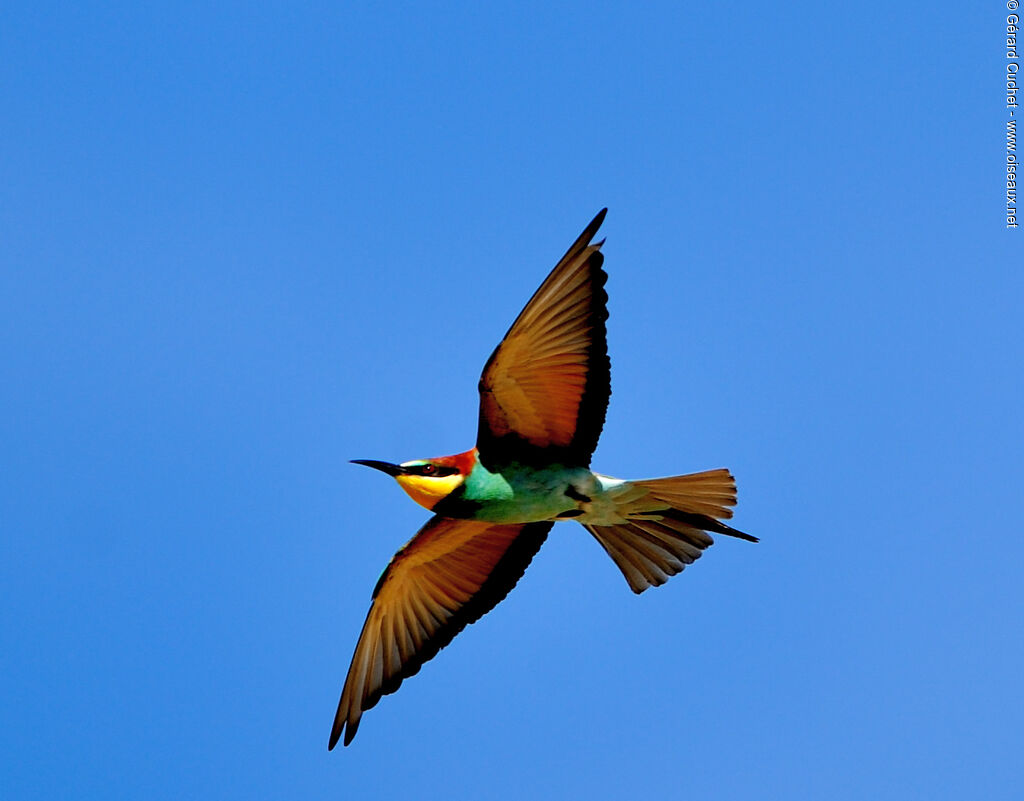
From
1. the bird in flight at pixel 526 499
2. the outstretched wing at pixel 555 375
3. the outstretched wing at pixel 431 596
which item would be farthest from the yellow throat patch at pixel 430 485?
the outstretched wing at pixel 431 596

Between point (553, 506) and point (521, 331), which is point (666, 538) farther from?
point (521, 331)

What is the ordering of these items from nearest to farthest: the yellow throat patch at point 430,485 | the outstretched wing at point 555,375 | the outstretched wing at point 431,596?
the outstretched wing at point 555,375
the yellow throat patch at point 430,485
the outstretched wing at point 431,596

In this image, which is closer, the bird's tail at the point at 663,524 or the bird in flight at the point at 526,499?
the bird in flight at the point at 526,499

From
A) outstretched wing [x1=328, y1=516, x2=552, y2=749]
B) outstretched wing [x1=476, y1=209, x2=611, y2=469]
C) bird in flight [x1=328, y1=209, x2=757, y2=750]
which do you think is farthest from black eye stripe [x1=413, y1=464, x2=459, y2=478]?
outstretched wing [x1=328, y1=516, x2=552, y2=749]

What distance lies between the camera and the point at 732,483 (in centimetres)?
542

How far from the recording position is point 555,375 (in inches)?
206

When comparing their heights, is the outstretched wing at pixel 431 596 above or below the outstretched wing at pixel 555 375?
below

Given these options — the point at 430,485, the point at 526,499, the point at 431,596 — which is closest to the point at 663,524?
the point at 526,499

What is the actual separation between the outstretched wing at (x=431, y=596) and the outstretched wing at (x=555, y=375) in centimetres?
70

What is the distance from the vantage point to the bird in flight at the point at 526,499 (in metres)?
5.15

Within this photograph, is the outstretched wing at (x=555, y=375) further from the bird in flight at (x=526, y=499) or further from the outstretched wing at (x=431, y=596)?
the outstretched wing at (x=431, y=596)

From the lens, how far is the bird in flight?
515 centimetres

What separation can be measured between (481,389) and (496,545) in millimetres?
1088

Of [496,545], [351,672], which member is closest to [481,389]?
[496,545]
